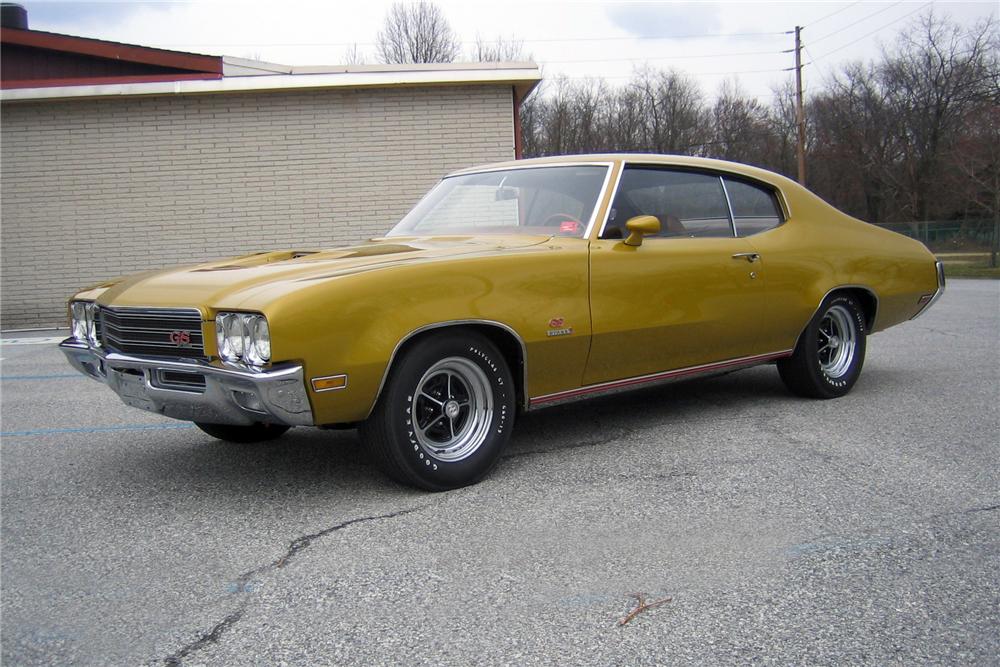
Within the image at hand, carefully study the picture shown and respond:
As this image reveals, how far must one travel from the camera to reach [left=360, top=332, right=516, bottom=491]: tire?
12.5 feet

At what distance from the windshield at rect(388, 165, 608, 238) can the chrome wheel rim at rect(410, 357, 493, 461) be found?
108 centimetres

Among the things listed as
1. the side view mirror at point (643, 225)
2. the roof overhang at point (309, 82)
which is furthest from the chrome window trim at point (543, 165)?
the roof overhang at point (309, 82)

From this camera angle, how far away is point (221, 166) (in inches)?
560

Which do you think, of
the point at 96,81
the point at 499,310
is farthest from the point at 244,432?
the point at 96,81

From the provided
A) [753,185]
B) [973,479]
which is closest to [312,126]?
[753,185]

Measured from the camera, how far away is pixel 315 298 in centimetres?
355

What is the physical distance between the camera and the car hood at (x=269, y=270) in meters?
3.77

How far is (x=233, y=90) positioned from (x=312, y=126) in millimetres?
1280

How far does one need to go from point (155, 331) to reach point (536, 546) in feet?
6.14

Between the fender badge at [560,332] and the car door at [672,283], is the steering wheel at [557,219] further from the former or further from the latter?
the fender badge at [560,332]

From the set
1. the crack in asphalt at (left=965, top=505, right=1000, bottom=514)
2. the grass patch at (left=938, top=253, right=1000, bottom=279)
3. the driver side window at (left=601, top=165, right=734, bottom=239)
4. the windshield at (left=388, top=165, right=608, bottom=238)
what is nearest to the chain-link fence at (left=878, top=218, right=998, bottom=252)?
the grass patch at (left=938, top=253, right=1000, bottom=279)

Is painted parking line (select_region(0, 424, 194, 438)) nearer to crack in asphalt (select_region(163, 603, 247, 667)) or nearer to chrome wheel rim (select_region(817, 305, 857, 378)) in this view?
crack in asphalt (select_region(163, 603, 247, 667))

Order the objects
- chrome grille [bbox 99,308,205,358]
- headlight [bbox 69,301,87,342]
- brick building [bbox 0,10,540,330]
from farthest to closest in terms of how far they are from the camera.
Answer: brick building [bbox 0,10,540,330]
headlight [bbox 69,301,87,342]
chrome grille [bbox 99,308,205,358]

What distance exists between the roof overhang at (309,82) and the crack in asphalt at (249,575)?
11103 mm
